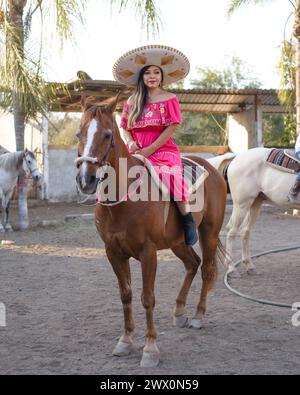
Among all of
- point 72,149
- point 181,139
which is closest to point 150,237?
point 72,149

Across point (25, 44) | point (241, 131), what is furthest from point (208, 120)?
point (25, 44)

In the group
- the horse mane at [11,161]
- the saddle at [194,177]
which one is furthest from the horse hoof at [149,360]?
the horse mane at [11,161]

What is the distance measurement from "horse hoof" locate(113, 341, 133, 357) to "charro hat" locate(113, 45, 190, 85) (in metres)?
2.20

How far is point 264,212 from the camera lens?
570 inches

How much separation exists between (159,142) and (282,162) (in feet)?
11.0

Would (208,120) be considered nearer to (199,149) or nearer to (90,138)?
(199,149)

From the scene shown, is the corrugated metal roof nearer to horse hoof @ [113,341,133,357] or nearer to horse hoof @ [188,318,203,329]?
horse hoof @ [188,318,203,329]

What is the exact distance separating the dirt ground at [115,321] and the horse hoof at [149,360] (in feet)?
0.18

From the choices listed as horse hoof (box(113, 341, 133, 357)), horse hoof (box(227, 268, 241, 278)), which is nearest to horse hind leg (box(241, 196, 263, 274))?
horse hoof (box(227, 268, 241, 278))

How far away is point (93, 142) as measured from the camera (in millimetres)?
3189

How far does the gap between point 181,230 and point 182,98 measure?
13.6 meters

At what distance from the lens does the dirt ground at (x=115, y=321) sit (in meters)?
3.52

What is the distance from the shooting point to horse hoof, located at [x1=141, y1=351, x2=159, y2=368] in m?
3.47
